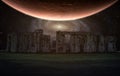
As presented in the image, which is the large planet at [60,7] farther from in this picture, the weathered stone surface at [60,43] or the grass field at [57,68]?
the weathered stone surface at [60,43]

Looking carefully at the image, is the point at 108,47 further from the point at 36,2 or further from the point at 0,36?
the point at 36,2

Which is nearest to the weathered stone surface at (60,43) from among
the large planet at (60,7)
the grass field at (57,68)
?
the large planet at (60,7)

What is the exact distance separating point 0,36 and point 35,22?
180cm

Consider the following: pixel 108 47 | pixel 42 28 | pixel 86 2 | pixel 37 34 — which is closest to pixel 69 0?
pixel 86 2

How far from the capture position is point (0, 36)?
945 centimetres

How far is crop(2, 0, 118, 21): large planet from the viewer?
184 inches

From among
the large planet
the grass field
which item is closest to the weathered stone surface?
the large planet

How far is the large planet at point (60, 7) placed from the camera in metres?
4.67

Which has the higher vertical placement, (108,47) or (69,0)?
(69,0)

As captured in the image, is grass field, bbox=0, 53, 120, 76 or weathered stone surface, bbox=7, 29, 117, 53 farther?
weathered stone surface, bbox=7, 29, 117, 53

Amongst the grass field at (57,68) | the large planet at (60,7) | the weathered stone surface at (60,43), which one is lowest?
the grass field at (57,68)

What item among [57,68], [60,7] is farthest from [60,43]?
[57,68]

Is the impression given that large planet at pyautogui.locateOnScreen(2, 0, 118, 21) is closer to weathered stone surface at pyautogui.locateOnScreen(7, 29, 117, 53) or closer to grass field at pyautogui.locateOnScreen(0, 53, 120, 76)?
grass field at pyautogui.locateOnScreen(0, 53, 120, 76)

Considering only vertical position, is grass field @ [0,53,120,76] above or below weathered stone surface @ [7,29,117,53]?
below
